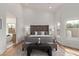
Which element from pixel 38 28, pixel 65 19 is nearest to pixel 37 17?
pixel 38 28

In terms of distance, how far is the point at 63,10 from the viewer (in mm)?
3107

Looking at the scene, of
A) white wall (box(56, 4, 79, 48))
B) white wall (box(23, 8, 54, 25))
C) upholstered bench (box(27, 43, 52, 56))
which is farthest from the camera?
upholstered bench (box(27, 43, 52, 56))

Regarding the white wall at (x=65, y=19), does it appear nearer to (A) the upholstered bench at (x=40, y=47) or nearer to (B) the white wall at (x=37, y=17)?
(B) the white wall at (x=37, y=17)

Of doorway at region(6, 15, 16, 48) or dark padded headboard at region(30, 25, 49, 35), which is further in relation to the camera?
dark padded headboard at region(30, 25, 49, 35)

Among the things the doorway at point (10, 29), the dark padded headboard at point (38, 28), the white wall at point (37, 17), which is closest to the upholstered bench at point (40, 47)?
the dark padded headboard at point (38, 28)

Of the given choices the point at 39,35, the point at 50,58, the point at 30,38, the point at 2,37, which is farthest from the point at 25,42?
the point at 50,58

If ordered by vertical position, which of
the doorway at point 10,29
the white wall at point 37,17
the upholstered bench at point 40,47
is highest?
the white wall at point 37,17

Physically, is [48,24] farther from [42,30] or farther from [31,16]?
[31,16]

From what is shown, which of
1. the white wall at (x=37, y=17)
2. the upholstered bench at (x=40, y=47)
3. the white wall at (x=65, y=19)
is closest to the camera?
the white wall at (x=65, y=19)

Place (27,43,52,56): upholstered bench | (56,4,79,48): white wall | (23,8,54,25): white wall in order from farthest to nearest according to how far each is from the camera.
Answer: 1. (27,43,52,56): upholstered bench
2. (23,8,54,25): white wall
3. (56,4,79,48): white wall

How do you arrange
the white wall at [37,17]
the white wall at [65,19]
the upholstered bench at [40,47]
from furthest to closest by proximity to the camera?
the upholstered bench at [40,47]
the white wall at [37,17]
the white wall at [65,19]

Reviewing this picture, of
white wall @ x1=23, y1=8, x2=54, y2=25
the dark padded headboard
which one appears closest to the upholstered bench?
the dark padded headboard

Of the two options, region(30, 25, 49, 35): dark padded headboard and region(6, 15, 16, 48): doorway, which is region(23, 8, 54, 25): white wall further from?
region(6, 15, 16, 48): doorway

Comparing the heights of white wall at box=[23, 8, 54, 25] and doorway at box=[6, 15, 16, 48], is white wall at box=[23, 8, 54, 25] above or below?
above
